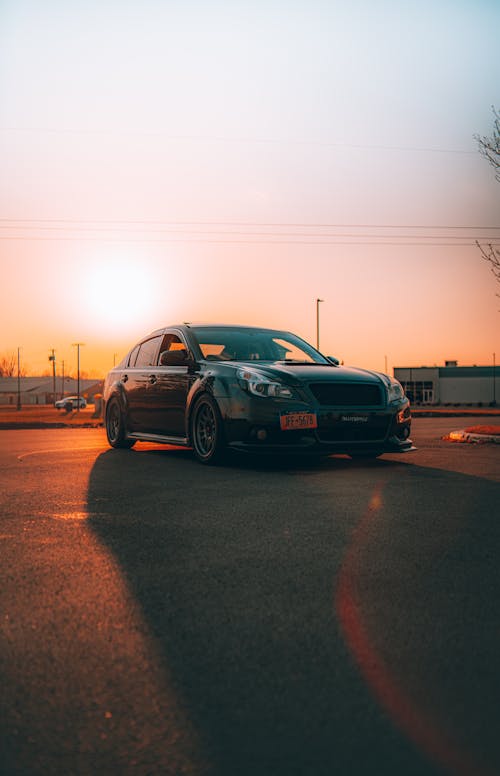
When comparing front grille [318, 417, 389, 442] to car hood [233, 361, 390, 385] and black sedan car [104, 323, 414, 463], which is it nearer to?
black sedan car [104, 323, 414, 463]

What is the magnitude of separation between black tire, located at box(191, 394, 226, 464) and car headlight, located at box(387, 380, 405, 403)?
198 cm

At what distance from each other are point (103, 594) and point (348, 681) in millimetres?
1602

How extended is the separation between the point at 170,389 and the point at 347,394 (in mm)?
2450

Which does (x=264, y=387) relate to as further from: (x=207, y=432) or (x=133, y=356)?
(x=133, y=356)

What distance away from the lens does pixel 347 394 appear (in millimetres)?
9789

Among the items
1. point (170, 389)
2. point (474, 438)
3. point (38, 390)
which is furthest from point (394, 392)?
point (38, 390)

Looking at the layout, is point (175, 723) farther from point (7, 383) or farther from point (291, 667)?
point (7, 383)

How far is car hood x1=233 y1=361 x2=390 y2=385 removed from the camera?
382 inches

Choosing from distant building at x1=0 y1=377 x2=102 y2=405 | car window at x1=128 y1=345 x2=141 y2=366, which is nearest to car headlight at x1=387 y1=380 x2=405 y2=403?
car window at x1=128 y1=345 x2=141 y2=366

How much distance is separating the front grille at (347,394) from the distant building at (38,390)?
151m

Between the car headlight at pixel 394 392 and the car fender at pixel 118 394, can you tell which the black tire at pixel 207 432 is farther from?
the car fender at pixel 118 394

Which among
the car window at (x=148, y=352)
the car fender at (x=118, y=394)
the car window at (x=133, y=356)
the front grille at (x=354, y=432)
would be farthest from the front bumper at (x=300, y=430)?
the car window at (x=133, y=356)

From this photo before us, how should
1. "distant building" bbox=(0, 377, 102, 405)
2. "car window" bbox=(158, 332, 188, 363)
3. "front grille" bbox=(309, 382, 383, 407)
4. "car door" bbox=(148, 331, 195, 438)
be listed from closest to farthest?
"front grille" bbox=(309, 382, 383, 407) → "car door" bbox=(148, 331, 195, 438) → "car window" bbox=(158, 332, 188, 363) → "distant building" bbox=(0, 377, 102, 405)

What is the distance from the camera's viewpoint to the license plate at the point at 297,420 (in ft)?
30.9
